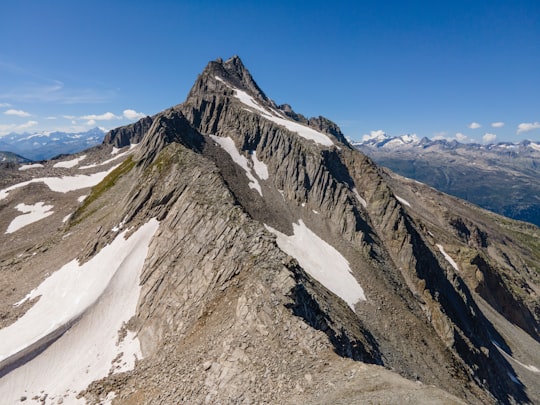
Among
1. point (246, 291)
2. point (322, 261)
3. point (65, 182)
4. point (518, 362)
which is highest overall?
point (246, 291)

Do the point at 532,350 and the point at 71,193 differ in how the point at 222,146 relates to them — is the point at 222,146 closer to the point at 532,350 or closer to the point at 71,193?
the point at 71,193

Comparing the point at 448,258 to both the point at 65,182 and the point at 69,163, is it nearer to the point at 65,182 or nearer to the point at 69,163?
the point at 65,182

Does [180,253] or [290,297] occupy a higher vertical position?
[290,297]

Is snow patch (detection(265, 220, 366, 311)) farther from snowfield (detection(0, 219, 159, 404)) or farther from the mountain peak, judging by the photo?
the mountain peak

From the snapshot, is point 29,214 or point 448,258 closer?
point 448,258

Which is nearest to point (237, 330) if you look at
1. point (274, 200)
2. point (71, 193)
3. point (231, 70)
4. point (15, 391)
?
point (15, 391)

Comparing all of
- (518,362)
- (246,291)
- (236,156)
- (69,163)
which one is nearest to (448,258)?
(518,362)
